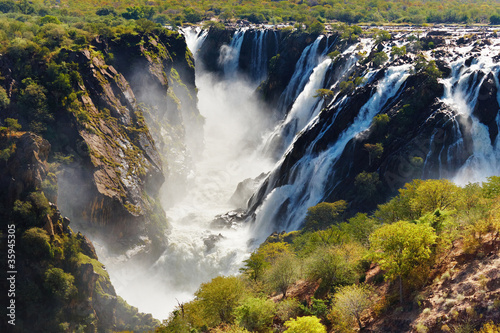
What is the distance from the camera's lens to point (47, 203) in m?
38.2

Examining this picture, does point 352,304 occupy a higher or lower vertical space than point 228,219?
lower

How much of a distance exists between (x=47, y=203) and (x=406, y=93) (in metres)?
45.4

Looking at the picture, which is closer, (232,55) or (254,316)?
(254,316)

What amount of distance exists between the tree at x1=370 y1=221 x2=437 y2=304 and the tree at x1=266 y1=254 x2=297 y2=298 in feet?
31.0

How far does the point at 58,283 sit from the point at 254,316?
2295 centimetres

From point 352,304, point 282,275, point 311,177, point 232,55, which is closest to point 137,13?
point 232,55

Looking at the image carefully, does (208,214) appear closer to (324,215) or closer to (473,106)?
(324,215)

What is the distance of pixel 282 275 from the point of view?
97.6ft

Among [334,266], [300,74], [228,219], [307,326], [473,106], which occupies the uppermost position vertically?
[300,74]

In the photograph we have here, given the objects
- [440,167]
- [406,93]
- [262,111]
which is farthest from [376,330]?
[262,111]

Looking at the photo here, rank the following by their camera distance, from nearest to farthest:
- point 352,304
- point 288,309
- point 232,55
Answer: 1. point 352,304
2. point 288,309
3. point 232,55

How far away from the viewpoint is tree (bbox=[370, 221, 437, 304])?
70.6 feet

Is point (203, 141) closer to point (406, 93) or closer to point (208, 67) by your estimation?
point (208, 67)

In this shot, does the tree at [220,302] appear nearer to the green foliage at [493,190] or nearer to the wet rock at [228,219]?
the green foliage at [493,190]
